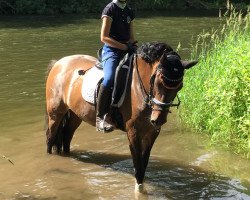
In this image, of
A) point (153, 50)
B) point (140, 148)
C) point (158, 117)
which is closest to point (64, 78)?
point (140, 148)

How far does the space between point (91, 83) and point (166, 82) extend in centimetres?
173

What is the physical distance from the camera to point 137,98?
5684 mm

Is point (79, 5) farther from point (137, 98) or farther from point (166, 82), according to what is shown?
point (166, 82)

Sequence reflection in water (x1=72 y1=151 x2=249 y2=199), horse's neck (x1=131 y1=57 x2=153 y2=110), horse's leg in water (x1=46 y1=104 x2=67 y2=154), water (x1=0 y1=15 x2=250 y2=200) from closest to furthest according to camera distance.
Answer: horse's neck (x1=131 y1=57 x2=153 y2=110), reflection in water (x1=72 y1=151 x2=249 y2=199), water (x1=0 y1=15 x2=250 y2=200), horse's leg in water (x1=46 y1=104 x2=67 y2=154)

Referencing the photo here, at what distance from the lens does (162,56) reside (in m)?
4.96

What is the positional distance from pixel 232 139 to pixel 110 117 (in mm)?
2310

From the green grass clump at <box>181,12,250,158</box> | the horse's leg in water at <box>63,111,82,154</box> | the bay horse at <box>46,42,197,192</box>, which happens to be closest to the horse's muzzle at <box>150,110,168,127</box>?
the bay horse at <box>46,42,197,192</box>

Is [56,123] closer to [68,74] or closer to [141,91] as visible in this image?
[68,74]

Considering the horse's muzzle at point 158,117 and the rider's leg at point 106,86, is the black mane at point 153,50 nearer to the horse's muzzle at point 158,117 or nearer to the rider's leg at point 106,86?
the rider's leg at point 106,86

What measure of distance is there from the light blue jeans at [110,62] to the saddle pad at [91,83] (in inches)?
13.7

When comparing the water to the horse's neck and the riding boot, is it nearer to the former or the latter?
the riding boot

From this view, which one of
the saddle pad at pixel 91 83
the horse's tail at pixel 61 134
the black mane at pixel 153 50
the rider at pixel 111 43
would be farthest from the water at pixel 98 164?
the black mane at pixel 153 50

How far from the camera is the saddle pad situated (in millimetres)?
6383

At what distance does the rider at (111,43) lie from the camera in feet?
19.5
